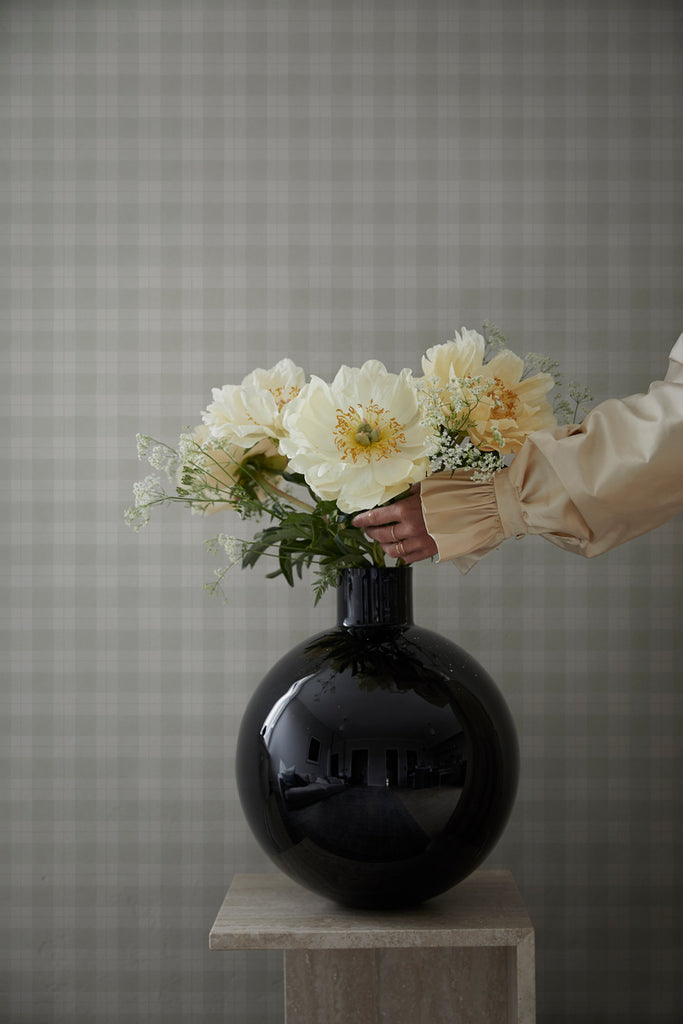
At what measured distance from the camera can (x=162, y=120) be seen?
1.52m

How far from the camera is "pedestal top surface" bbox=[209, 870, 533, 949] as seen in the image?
985 millimetres

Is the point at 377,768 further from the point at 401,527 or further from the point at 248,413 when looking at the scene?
the point at 248,413

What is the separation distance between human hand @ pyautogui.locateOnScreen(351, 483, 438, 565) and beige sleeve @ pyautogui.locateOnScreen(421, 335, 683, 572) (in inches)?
1.1

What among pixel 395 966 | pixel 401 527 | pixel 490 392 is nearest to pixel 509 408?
pixel 490 392

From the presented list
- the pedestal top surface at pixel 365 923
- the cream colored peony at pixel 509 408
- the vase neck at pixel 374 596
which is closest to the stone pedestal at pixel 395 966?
the pedestal top surface at pixel 365 923

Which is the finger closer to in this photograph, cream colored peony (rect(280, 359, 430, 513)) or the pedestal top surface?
cream colored peony (rect(280, 359, 430, 513))

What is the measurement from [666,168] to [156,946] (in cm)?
151

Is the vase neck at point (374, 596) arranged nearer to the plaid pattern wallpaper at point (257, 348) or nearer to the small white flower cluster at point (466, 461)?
the small white flower cluster at point (466, 461)

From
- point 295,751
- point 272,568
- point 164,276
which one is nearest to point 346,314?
point 164,276

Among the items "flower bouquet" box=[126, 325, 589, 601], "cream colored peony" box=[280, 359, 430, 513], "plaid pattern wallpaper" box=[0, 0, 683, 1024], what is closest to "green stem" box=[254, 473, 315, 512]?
"flower bouquet" box=[126, 325, 589, 601]

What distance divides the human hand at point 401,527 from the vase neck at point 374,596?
47 millimetres

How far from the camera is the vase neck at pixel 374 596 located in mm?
1069

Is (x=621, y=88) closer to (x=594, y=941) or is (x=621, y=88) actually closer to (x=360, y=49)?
(x=360, y=49)

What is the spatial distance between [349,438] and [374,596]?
0.70 feet
